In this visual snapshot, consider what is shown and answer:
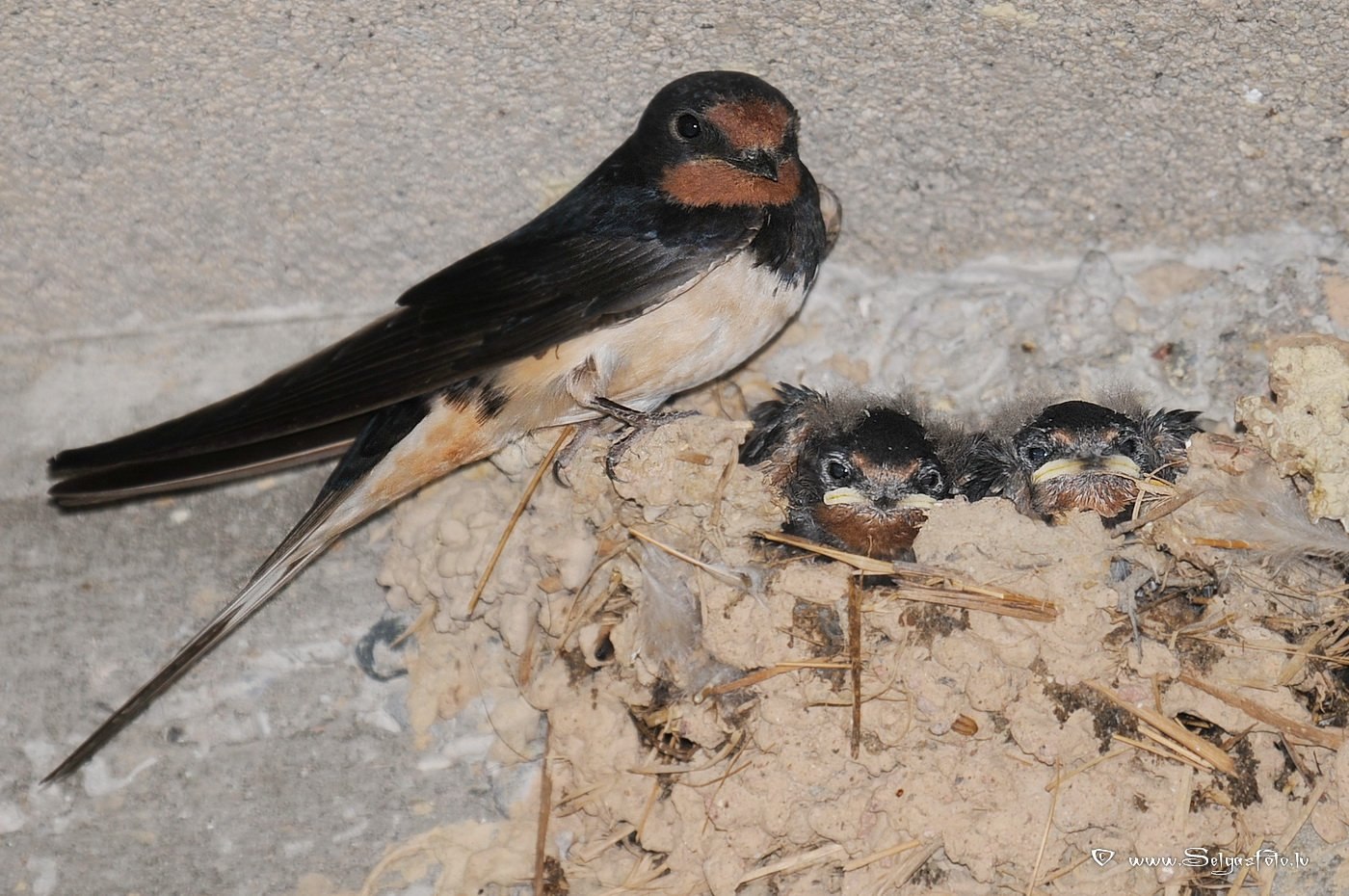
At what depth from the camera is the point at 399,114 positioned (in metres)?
2.61

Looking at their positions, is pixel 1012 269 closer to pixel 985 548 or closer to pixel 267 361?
pixel 985 548

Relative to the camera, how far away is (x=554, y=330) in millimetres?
2639

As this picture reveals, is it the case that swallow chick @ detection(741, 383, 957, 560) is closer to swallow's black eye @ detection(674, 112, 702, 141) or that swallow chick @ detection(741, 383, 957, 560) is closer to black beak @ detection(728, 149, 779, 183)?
black beak @ detection(728, 149, 779, 183)

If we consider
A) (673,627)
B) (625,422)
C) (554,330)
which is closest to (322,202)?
(554,330)

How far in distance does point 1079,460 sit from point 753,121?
83 cm

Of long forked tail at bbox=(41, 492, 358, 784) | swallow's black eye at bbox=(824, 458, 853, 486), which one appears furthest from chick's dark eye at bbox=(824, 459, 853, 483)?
long forked tail at bbox=(41, 492, 358, 784)

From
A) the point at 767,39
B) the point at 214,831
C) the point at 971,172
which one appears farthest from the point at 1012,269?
the point at 214,831

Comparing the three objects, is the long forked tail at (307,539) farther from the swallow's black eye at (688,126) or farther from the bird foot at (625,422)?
the swallow's black eye at (688,126)

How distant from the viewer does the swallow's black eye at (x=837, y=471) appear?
2.81 metres

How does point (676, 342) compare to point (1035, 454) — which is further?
point (1035, 454)

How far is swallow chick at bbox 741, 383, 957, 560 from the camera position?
9.11 ft

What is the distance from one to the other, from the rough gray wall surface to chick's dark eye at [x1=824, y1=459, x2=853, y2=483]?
55 centimetres

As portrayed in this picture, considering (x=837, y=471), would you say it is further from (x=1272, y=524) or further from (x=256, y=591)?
(x=256, y=591)

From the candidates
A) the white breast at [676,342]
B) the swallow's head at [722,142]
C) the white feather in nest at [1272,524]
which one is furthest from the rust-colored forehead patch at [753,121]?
the white feather in nest at [1272,524]
